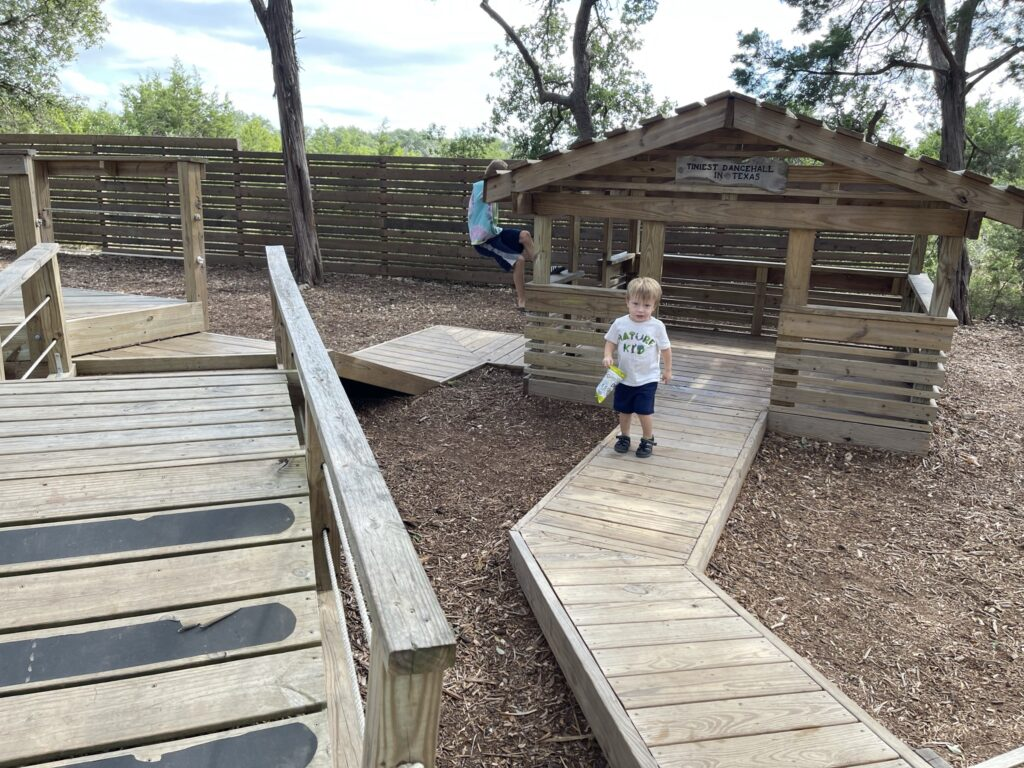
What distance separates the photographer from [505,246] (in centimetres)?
907

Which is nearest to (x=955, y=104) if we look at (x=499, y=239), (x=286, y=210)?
(x=499, y=239)

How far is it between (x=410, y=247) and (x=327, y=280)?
171 cm

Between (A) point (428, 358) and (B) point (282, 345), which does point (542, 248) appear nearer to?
(A) point (428, 358)

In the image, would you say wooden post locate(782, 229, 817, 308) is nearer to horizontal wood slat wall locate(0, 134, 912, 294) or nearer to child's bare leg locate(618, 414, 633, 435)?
child's bare leg locate(618, 414, 633, 435)

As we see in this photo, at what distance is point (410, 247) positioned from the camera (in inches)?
557

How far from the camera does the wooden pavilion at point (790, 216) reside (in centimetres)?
Answer: 586

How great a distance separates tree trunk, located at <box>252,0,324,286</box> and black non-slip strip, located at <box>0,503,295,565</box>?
11.2 meters

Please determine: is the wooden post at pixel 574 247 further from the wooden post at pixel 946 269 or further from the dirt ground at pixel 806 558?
the wooden post at pixel 946 269

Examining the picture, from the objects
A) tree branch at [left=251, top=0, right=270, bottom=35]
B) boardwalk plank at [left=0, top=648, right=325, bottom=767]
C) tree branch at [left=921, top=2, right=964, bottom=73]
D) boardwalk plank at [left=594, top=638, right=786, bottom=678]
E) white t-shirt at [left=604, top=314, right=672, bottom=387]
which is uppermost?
tree branch at [left=251, top=0, right=270, bottom=35]

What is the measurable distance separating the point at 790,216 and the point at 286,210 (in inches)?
428

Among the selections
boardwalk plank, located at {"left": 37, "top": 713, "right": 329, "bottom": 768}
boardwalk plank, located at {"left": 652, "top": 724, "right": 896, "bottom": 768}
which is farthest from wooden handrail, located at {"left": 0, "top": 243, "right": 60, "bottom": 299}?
boardwalk plank, located at {"left": 652, "top": 724, "right": 896, "bottom": 768}

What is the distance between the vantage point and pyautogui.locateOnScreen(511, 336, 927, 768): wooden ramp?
2.67 metres

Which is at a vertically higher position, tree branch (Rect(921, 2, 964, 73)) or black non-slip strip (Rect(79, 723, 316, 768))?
tree branch (Rect(921, 2, 964, 73))

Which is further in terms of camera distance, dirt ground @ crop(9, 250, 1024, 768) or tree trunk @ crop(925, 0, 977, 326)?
tree trunk @ crop(925, 0, 977, 326)
